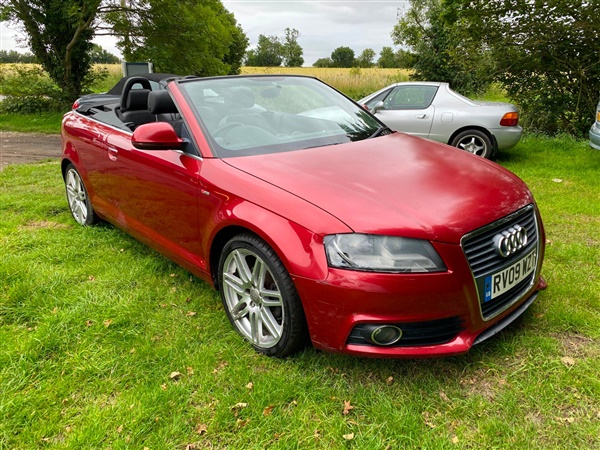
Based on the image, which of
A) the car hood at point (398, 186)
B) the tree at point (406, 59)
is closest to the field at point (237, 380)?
the car hood at point (398, 186)

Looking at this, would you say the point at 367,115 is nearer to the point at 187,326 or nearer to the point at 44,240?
the point at 187,326

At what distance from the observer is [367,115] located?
12.4 ft

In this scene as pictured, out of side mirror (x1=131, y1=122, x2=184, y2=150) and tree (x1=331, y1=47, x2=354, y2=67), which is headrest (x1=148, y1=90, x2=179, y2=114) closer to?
side mirror (x1=131, y1=122, x2=184, y2=150)

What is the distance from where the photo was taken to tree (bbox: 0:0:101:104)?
1380 cm

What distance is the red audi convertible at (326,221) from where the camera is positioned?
217cm

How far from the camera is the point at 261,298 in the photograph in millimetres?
2629

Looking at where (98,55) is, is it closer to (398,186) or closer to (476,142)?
(476,142)

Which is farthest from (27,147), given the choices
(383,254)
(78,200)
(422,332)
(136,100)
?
(422,332)

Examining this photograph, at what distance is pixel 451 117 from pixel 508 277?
554 centimetres

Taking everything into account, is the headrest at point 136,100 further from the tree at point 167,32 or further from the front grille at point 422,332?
the tree at point 167,32

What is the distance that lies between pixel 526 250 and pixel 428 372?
83 centimetres

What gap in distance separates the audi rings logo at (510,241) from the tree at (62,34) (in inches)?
556

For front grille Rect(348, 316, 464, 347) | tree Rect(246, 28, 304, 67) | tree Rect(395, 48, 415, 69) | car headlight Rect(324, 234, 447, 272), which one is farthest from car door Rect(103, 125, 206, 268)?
tree Rect(246, 28, 304, 67)

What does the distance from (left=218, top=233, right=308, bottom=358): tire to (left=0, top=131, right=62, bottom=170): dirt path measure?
707 centimetres
